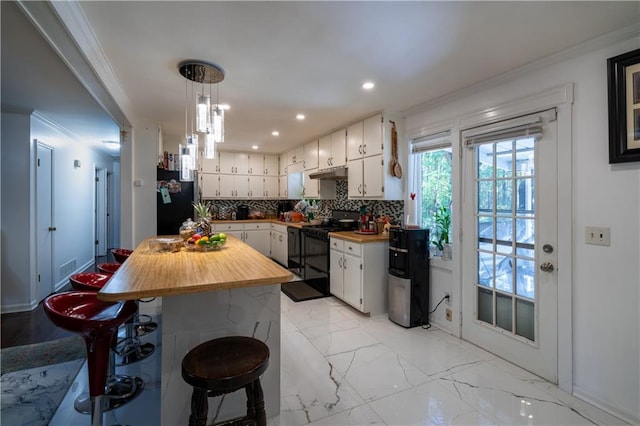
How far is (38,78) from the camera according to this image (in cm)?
267

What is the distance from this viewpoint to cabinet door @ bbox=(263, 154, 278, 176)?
6.62 m

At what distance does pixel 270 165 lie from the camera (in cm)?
667

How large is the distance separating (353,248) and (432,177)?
121 cm

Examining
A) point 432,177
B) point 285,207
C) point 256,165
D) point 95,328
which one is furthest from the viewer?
point 285,207

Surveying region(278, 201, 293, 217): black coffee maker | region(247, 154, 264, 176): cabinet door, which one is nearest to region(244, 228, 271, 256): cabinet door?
region(278, 201, 293, 217): black coffee maker

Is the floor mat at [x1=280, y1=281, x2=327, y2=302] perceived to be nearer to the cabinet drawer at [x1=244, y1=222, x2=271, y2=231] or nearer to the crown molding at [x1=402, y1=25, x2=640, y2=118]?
the cabinet drawer at [x1=244, y1=222, x2=271, y2=231]

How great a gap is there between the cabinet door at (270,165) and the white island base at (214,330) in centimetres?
502

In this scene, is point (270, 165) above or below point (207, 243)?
above

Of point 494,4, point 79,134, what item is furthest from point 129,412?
point 79,134

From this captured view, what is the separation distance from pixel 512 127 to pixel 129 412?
3419 millimetres

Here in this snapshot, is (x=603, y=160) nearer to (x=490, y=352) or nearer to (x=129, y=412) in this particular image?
(x=490, y=352)

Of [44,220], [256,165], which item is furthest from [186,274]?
[256,165]

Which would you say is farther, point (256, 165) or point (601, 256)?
point (256, 165)

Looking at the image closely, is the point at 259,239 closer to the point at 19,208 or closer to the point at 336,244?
the point at 336,244
